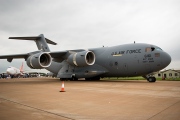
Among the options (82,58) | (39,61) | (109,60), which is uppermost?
(82,58)

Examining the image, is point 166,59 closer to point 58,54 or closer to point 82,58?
point 82,58

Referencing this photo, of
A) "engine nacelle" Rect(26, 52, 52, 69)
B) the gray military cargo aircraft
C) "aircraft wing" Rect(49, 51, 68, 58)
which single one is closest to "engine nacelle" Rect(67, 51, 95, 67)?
the gray military cargo aircraft

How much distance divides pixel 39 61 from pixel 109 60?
6.84 meters

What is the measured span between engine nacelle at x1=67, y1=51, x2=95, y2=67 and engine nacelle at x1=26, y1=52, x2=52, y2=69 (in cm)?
247

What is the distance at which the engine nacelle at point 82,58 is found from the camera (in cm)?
1691

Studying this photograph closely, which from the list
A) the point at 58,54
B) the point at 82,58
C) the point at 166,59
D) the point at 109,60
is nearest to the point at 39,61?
the point at 58,54

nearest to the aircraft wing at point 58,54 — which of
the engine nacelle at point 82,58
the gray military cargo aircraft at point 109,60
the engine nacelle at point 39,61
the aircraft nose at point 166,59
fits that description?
the gray military cargo aircraft at point 109,60

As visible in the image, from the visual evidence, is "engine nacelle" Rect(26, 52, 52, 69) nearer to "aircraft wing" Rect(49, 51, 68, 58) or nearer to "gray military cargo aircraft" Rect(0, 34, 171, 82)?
"gray military cargo aircraft" Rect(0, 34, 171, 82)

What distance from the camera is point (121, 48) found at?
1697 cm

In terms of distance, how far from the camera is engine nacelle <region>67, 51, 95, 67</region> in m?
16.9

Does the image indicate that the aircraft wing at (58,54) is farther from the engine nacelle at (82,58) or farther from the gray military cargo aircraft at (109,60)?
the engine nacelle at (82,58)

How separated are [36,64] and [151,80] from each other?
34.6 feet

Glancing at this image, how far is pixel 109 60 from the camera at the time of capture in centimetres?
1755

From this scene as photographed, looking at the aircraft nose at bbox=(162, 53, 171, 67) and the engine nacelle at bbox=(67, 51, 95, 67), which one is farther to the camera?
the engine nacelle at bbox=(67, 51, 95, 67)
